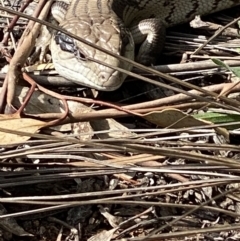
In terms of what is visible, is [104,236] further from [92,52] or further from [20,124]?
[92,52]

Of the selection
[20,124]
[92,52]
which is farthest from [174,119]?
[20,124]

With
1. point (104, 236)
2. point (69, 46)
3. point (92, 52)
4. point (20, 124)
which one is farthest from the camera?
point (69, 46)

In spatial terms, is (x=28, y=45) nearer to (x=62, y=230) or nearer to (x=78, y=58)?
(x=78, y=58)

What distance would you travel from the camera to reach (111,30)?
3488 mm

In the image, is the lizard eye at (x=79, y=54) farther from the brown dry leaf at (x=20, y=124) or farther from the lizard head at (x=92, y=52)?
the brown dry leaf at (x=20, y=124)

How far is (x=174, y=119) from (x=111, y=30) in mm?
679

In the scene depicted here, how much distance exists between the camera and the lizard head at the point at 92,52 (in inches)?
127

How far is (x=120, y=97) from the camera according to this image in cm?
345

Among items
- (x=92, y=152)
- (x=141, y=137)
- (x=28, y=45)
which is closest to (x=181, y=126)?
(x=141, y=137)

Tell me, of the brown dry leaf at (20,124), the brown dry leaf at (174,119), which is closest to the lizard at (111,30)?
the brown dry leaf at (174,119)

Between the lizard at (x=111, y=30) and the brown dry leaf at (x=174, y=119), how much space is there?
0.27 m

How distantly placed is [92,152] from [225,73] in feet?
3.06

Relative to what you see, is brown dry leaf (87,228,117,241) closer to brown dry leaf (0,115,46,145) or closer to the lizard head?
brown dry leaf (0,115,46,145)

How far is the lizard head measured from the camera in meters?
3.22
